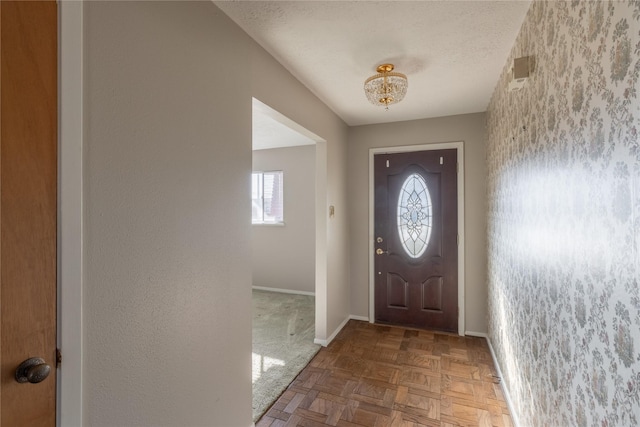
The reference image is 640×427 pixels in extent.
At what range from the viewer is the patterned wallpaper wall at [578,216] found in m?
0.74

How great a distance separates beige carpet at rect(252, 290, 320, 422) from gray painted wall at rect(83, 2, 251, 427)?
0.49 metres

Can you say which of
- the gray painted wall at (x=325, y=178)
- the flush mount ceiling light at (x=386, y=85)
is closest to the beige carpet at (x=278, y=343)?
the gray painted wall at (x=325, y=178)

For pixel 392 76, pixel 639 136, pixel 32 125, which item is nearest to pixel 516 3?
pixel 392 76

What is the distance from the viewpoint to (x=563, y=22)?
3.60 ft

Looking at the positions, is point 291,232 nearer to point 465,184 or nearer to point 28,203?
point 465,184

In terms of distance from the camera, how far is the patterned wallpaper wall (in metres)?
0.74

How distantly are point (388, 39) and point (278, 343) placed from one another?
284 centimetres

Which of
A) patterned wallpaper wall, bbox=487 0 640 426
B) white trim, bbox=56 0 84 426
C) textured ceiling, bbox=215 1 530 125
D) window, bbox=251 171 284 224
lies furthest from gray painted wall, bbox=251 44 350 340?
window, bbox=251 171 284 224

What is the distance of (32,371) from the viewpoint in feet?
2.64

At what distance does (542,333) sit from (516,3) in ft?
5.44

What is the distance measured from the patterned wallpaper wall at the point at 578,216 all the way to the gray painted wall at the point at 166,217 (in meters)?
1.51

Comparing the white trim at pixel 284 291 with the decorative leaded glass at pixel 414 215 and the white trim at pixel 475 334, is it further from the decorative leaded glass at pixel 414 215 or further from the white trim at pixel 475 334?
the white trim at pixel 475 334

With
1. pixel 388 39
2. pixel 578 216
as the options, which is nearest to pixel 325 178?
pixel 388 39

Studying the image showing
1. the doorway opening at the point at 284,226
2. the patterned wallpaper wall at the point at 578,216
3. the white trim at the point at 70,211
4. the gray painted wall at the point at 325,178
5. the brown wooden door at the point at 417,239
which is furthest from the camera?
the doorway opening at the point at 284,226
